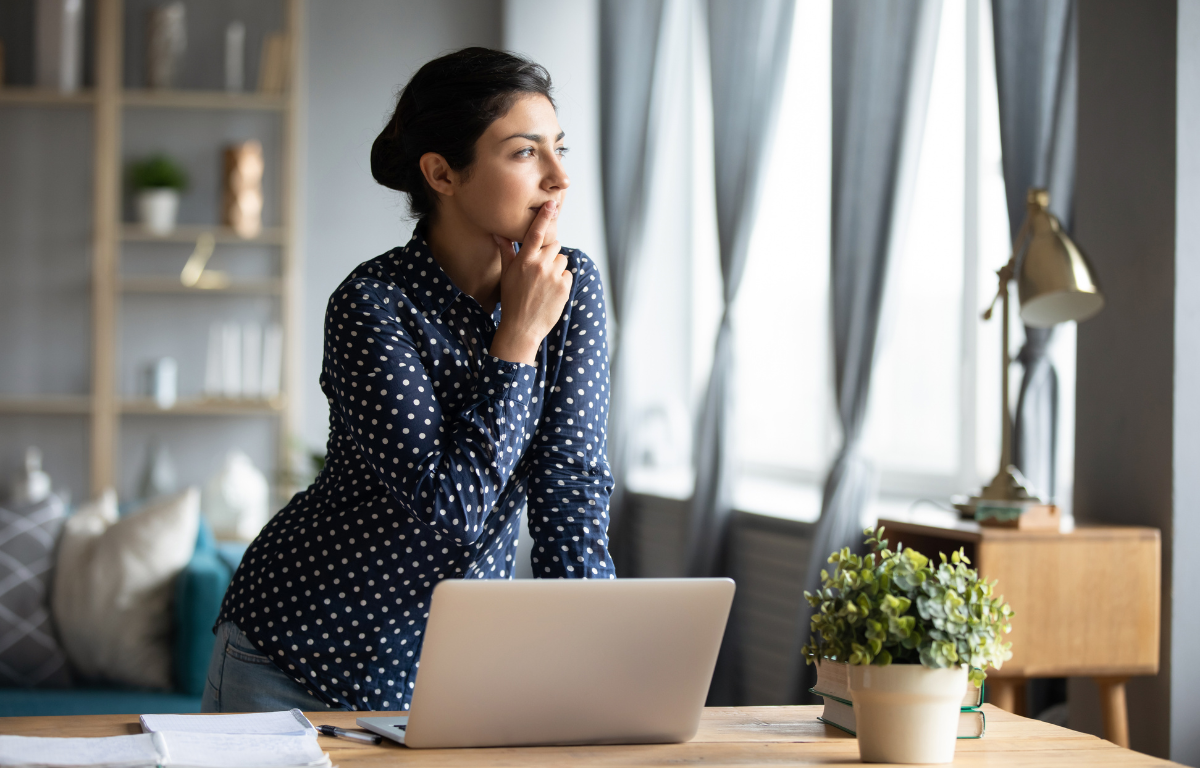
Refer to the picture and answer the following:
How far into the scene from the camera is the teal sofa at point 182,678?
292 cm

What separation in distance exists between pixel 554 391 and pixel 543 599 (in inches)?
16.6

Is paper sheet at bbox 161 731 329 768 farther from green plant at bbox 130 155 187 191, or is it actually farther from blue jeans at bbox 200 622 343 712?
green plant at bbox 130 155 187 191

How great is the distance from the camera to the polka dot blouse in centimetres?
136

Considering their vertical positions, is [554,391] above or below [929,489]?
above

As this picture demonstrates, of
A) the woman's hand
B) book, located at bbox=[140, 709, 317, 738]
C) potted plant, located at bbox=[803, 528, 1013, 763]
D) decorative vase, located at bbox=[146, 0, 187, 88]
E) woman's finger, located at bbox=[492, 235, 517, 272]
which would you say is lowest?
book, located at bbox=[140, 709, 317, 738]

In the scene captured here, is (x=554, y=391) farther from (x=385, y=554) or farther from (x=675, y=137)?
(x=675, y=137)

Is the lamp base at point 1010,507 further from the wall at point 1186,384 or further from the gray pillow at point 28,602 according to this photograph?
the gray pillow at point 28,602

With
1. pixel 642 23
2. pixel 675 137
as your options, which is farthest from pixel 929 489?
pixel 642 23

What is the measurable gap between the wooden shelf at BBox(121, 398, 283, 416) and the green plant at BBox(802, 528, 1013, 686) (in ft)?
12.0

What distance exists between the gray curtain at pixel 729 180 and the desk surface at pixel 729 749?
2.28 m

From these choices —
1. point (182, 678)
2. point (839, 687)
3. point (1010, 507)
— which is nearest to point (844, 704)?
point (839, 687)

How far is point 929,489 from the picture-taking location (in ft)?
11.3

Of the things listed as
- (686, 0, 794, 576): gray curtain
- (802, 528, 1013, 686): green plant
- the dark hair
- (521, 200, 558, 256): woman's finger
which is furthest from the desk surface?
(686, 0, 794, 576): gray curtain

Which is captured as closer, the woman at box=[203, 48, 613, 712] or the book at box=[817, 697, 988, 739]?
the book at box=[817, 697, 988, 739]
